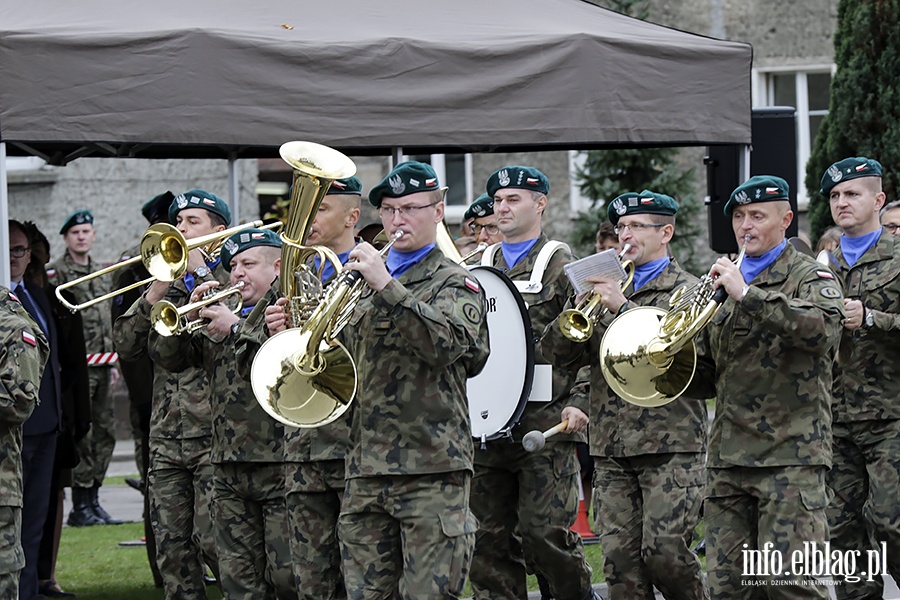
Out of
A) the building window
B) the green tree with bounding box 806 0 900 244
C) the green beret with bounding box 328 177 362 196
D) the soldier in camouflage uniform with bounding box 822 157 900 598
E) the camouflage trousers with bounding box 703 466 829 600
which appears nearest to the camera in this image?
the camouflage trousers with bounding box 703 466 829 600

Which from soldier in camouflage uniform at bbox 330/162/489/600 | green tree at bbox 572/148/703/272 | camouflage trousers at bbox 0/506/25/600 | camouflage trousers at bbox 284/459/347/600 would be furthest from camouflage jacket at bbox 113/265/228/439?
green tree at bbox 572/148/703/272

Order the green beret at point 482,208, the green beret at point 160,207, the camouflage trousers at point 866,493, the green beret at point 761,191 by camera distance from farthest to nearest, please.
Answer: the green beret at point 482,208 → the green beret at point 160,207 → the camouflage trousers at point 866,493 → the green beret at point 761,191

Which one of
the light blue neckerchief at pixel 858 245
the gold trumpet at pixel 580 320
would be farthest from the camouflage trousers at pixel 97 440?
the light blue neckerchief at pixel 858 245

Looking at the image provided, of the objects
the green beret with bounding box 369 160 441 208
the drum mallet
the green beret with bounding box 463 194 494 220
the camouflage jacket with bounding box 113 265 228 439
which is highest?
the green beret with bounding box 463 194 494 220

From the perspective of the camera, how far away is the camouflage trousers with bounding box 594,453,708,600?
7598 millimetres

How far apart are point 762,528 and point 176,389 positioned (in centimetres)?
314

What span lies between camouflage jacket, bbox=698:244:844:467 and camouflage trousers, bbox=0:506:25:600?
303cm

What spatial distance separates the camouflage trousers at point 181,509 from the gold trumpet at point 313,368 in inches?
68.6

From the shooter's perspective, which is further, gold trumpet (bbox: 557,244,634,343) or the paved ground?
the paved ground

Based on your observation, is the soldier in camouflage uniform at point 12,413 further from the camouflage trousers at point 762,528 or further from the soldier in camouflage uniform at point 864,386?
the soldier in camouflage uniform at point 864,386

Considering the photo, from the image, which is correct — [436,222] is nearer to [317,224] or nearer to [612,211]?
[317,224]

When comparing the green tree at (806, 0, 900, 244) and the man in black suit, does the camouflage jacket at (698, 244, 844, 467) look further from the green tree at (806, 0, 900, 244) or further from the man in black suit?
the green tree at (806, 0, 900, 244)

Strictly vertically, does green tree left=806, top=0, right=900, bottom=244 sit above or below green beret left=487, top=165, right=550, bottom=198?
above

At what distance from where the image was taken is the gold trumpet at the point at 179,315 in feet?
24.4
